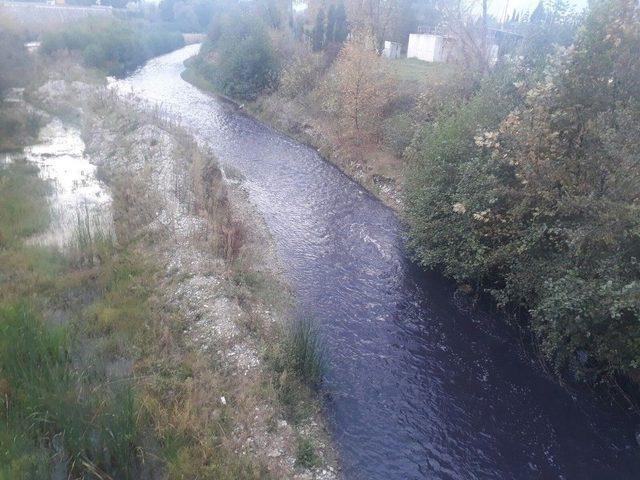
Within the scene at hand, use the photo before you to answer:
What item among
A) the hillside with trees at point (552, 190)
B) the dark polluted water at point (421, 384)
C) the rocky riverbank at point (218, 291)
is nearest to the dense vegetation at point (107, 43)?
the rocky riverbank at point (218, 291)

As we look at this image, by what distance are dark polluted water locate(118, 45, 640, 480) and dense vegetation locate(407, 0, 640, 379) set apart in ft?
3.56

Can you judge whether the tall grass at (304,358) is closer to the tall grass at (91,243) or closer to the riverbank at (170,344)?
the riverbank at (170,344)

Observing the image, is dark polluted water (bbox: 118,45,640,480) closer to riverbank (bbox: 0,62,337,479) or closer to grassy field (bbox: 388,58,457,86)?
riverbank (bbox: 0,62,337,479)

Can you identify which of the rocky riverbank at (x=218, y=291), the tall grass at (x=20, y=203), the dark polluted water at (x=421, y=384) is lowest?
the dark polluted water at (x=421, y=384)

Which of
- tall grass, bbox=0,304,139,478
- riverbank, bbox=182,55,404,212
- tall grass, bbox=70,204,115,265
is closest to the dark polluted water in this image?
riverbank, bbox=182,55,404,212

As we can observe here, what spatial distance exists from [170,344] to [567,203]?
975 cm

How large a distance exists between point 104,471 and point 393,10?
3948 centimetres

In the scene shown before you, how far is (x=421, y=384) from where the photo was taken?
444 inches

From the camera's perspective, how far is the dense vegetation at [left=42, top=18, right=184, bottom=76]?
47219 mm

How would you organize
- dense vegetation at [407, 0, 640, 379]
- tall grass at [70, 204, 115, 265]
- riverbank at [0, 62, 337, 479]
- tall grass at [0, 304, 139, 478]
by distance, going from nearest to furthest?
1. tall grass at [0, 304, 139, 478]
2. riverbank at [0, 62, 337, 479]
3. dense vegetation at [407, 0, 640, 379]
4. tall grass at [70, 204, 115, 265]

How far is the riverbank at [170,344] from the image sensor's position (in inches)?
315

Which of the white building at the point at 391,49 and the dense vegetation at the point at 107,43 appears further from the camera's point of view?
the dense vegetation at the point at 107,43

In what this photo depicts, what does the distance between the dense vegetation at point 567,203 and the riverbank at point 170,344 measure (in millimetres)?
5934

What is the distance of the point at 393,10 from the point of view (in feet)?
127
